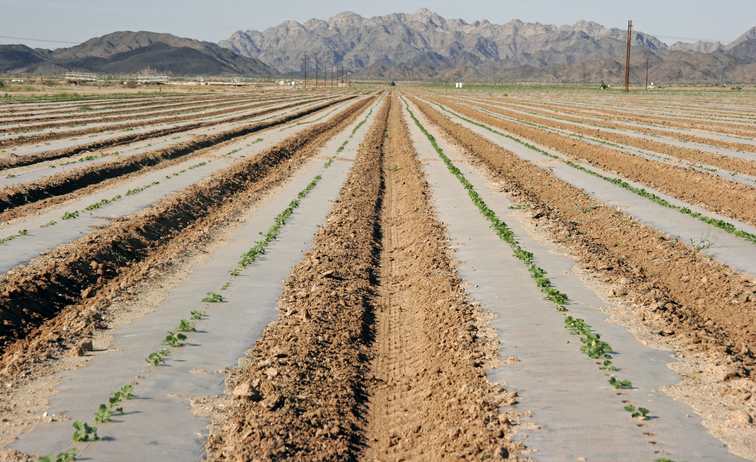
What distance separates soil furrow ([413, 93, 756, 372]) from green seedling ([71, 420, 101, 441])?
21.0ft

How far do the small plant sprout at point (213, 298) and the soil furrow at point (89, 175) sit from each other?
7.04 m

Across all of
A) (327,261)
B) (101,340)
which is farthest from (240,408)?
(327,261)

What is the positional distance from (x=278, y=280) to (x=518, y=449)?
207 inches

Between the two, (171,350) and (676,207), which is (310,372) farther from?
(676,207)

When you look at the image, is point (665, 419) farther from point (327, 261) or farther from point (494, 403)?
point (327, 261)

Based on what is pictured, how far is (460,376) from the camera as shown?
658cm

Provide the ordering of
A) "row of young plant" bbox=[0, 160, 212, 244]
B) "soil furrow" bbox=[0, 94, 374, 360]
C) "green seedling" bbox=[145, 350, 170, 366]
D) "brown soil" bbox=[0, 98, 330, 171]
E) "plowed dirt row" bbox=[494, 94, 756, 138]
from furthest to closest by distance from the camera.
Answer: "plowed dirt row" bbox=[494, 94, 756, 138]
"brown soil" bbox=[0, 98, 330, 171]
"row of young plant" bbox=[0, 160, 212, 244]
"soil furrow" bbox=[0, 94, 374, 360]
"green seedling" bbox=[145, 350, 170, 366]

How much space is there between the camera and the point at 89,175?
57.7ft

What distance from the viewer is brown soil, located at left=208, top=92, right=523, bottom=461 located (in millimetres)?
5410

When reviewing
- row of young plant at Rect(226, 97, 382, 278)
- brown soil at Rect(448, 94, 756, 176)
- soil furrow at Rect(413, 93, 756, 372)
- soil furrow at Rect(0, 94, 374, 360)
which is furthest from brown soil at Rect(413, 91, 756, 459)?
brown soil at Rect(448, 94, 756, 176)

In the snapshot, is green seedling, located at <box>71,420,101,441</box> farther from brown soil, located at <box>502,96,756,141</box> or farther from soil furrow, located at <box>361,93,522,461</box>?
brown soil, located at <box>502,96,756,141</box>

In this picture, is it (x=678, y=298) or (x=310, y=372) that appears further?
(x=678, y=298)

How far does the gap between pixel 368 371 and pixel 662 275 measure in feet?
20.1

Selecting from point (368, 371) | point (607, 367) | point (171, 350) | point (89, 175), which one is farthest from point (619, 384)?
point (89, 175)
